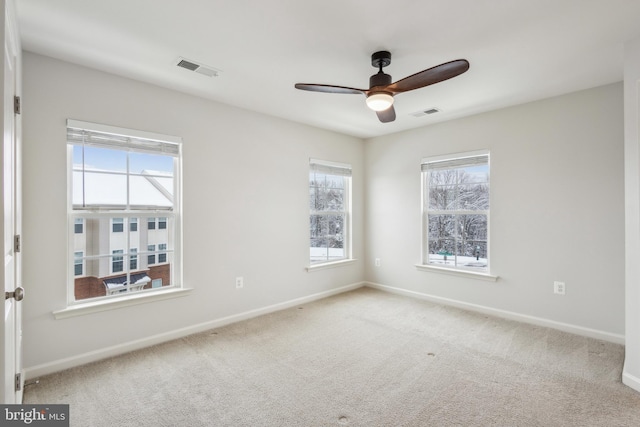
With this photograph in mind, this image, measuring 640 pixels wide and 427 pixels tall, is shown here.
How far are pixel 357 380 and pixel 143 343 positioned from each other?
200cm

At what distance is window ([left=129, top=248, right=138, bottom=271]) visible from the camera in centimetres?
294

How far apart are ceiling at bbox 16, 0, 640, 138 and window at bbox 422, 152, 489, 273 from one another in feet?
3.54

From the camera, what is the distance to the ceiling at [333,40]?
1.92 meters

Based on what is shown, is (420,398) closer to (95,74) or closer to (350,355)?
(350,355)

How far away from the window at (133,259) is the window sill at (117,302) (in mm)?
254

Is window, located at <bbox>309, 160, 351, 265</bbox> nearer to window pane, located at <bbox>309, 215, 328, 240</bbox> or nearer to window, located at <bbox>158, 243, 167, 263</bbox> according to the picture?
window pane, located at <bbox>309, 215, 328, 240</bbox>

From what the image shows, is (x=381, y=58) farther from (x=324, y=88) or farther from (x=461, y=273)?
(x=461, y=273)

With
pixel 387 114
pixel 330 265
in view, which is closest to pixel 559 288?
pixel 387 114

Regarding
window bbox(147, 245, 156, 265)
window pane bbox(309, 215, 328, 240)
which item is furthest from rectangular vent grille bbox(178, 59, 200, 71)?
window pane bbox(309, 215, 328, 240)

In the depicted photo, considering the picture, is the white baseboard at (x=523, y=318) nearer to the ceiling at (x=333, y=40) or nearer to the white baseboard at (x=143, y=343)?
the white baseboard at (x=143, y=343)

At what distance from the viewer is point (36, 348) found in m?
2.42

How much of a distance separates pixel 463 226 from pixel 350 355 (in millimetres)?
2349

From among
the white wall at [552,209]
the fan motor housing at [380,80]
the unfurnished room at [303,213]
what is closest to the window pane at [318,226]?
the unfurnished room at [303,213]

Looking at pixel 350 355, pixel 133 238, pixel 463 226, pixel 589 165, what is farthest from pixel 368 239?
pixel 133 238
